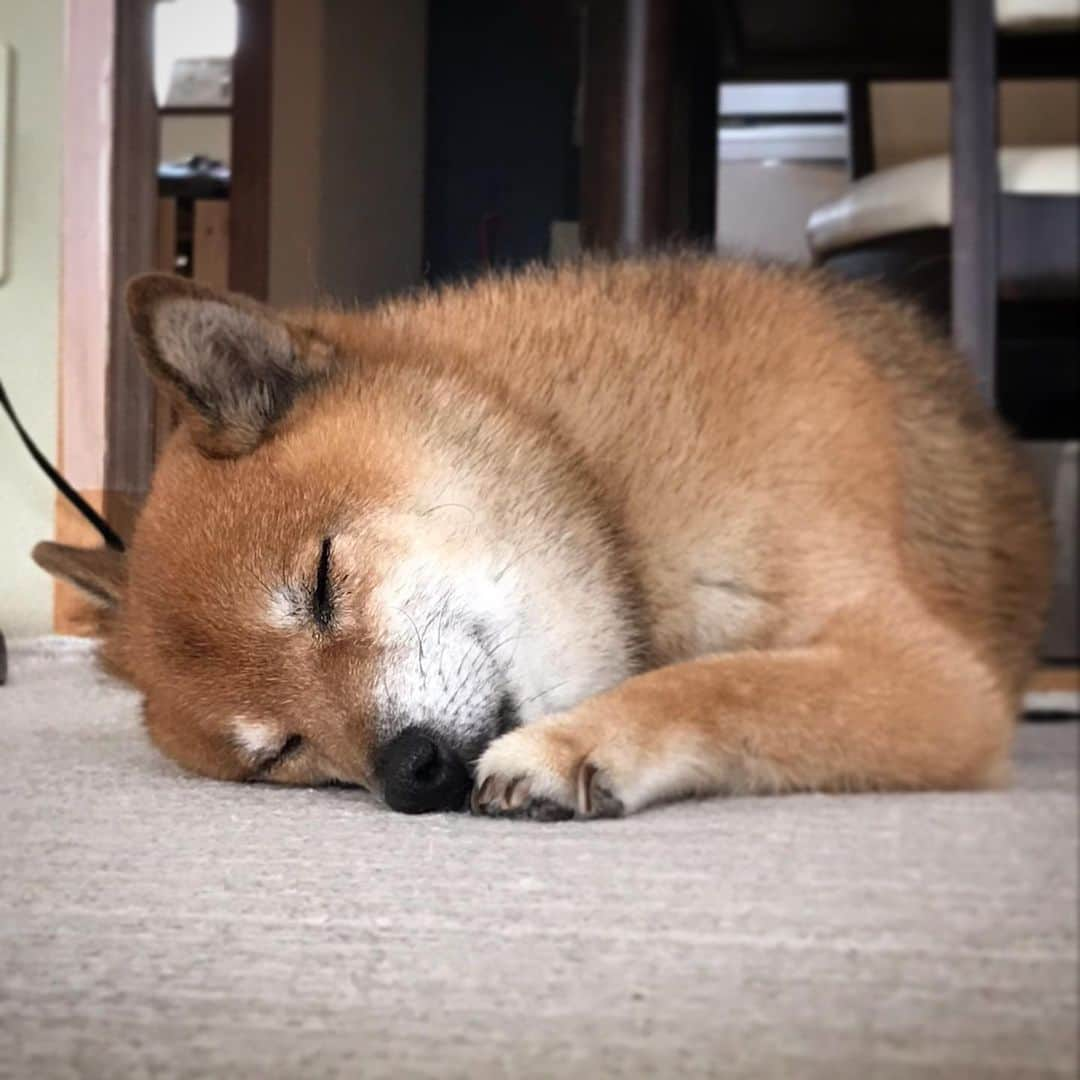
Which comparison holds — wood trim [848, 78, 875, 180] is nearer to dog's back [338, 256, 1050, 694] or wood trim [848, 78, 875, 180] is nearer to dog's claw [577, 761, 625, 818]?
dog's back [338, 256, 1050, 694]

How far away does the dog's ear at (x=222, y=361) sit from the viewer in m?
1.10

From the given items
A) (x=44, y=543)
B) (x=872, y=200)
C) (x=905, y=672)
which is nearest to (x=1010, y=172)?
(x=872, y=200)

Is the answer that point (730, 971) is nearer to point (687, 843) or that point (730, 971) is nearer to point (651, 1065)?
point (651, 1065)

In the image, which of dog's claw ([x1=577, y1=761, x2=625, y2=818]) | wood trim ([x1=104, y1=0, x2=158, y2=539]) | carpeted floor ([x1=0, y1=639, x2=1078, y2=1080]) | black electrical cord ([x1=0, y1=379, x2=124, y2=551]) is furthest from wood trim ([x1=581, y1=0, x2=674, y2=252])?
carpeted floor ([x1=0, y1=639, x2=1078, y2=1080])

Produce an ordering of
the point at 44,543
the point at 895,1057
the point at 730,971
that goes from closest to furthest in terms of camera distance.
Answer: the point at 895,1057 < the point at 730,971 < the point at 44,543

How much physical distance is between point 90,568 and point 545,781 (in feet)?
2.34

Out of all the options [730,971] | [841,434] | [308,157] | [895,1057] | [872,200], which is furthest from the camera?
[308,157]

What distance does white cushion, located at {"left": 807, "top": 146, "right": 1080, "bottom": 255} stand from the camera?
0.47 metres

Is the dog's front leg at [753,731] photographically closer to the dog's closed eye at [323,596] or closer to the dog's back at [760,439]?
the dog's back at [760,439]

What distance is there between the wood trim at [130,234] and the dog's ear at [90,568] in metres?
0.06

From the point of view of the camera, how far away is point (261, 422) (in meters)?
1.16

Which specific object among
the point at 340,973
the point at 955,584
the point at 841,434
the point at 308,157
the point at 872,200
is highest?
the point at 308,157

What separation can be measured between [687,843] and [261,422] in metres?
0.57

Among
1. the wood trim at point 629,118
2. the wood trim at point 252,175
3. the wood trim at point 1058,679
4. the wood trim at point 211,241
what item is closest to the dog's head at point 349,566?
the wood trim at point 1058,679
